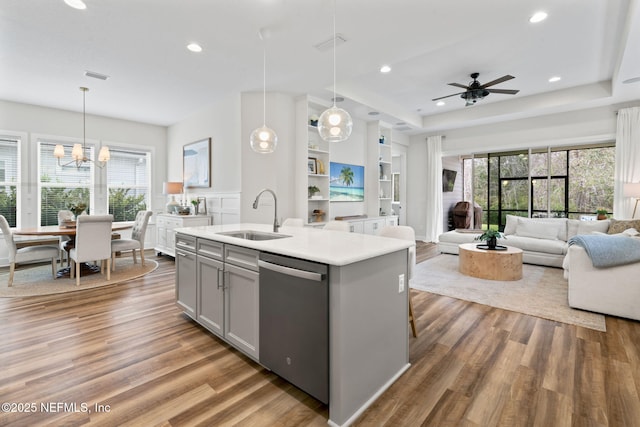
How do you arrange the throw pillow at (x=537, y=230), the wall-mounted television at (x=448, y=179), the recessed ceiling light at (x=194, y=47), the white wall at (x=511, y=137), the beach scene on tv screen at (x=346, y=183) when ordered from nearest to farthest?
the recessed ceiling light at (x=194, y=47)
the throw pillow at (x=537, y=230)
the white wall at (x=511, y=137)
the beach scene on tv screen at (x=346, y=183)
the wall-mounted television at (x=448, y=179)

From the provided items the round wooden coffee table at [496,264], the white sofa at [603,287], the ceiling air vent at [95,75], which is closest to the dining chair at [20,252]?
the ceiling air vent at [95,75]

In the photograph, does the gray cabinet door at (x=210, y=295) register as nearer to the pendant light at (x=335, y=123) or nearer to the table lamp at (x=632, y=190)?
the pendant light at (x=335, y=123)

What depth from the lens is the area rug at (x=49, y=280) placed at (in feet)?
12.4

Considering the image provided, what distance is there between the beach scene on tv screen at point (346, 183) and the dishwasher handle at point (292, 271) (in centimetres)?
393

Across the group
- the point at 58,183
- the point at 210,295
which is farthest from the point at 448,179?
the point at 58,183

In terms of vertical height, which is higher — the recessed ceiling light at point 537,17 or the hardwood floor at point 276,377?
the recessed ceiling light at point 537,17

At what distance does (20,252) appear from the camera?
406cm

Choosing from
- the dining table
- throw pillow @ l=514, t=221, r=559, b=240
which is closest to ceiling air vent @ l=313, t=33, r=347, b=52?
the dining table

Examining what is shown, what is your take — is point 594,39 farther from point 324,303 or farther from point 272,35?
point 324,303

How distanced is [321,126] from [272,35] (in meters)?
1.26

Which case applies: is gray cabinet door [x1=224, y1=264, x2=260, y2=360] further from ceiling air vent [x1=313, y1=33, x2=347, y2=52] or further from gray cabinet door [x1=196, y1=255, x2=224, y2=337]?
ceiling air vent [x1=313, y1=33, x2=347, y2=52]

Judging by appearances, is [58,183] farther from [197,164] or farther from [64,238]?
[197,164]

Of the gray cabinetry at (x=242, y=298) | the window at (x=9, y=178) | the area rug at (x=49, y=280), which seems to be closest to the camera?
the gray cabinetry at (x=242, y=298)

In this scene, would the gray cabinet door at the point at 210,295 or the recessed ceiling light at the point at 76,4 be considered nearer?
the gray cabinet door at the point at 210,295
